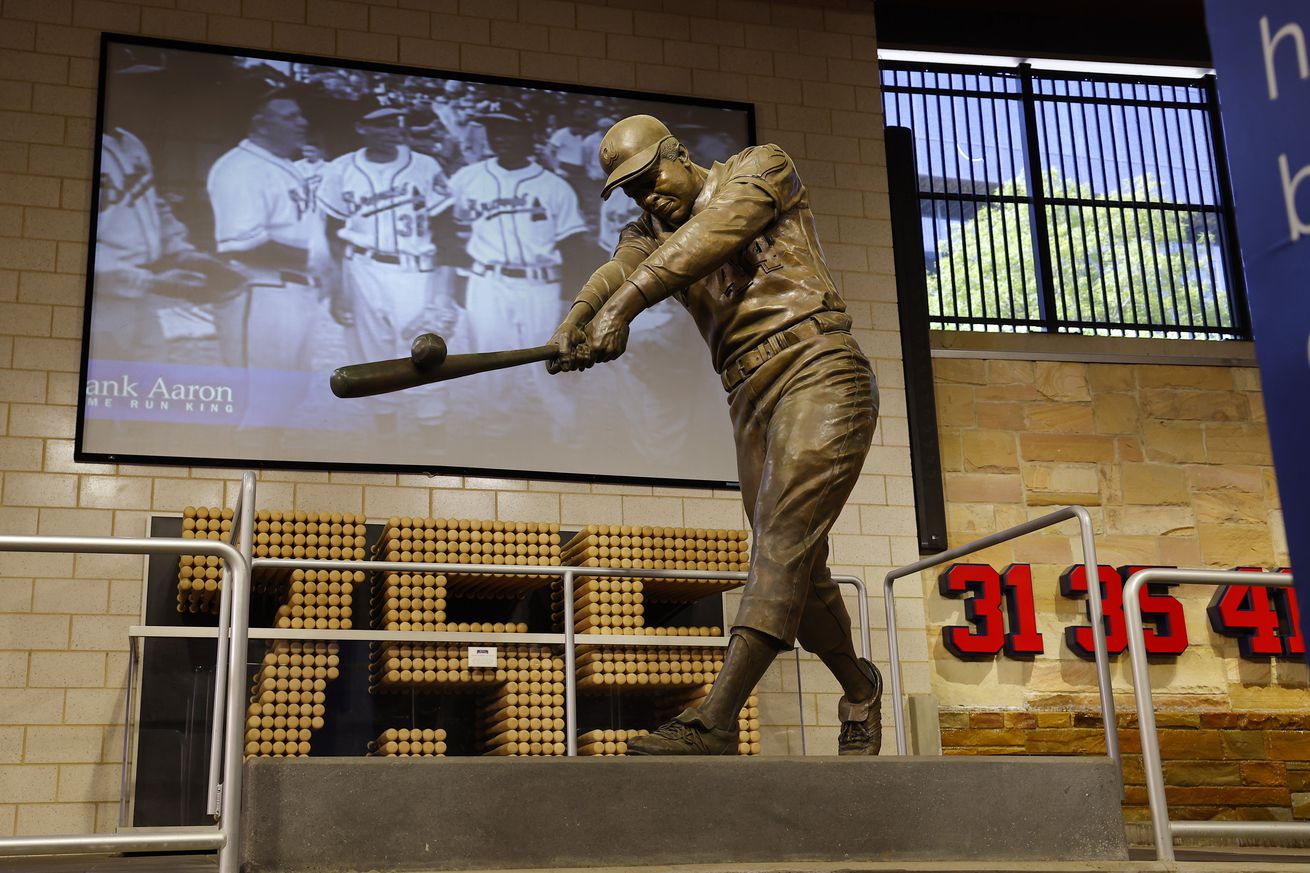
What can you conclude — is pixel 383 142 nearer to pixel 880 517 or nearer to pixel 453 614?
pixel 453 614

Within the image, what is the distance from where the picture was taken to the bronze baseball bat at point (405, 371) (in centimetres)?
361

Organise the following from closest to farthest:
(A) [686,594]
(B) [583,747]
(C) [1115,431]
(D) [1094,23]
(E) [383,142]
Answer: (B) [583,747]
(A) [686,594]
(E) [383,142]
(C) [1115,431]
(D) [1094,23]

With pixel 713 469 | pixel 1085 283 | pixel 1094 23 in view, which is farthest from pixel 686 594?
pixel 1094 23

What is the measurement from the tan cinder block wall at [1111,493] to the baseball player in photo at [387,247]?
3179mm

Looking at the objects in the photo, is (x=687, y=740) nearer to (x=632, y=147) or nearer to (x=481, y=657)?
(x=632, y=147)

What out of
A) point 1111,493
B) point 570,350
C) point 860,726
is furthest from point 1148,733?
Result: point 1111,493

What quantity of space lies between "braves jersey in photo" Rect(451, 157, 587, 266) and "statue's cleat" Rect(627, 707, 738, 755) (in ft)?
15.3

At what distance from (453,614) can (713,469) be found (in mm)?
1765

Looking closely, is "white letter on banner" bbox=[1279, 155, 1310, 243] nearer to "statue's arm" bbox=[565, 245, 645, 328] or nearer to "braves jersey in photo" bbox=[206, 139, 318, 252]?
"statue's arm" bbox=[565, 245, 645, 328]

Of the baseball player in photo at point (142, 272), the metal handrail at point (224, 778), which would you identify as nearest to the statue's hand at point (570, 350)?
the metal handrail at point (224, 778)

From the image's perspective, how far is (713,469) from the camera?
26.1 ft

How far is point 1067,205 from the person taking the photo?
9.24 m

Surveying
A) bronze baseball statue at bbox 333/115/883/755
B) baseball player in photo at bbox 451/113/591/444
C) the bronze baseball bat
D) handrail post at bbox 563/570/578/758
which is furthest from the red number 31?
the bronze baseball bat

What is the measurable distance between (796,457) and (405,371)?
114cm
